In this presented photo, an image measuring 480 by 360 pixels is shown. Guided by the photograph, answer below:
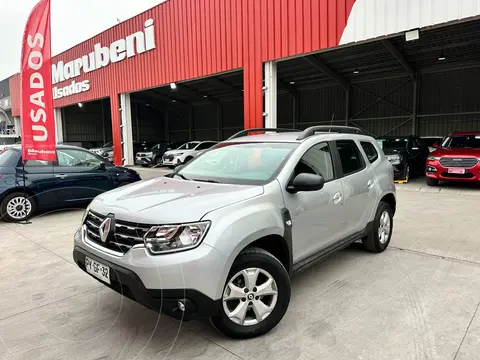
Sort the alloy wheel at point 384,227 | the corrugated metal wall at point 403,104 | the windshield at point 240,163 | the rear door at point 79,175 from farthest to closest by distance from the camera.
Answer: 1. the corrugated metal wall at point 403,104
2. the rear door at point 79,175
3. the alloy wheel at point 384,227
4. the windshield at point 240,163

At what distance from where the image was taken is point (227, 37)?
39.5 ft

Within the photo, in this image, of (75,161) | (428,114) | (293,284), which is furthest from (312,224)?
(428,114)

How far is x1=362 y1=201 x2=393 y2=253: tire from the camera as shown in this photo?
4.21 metres

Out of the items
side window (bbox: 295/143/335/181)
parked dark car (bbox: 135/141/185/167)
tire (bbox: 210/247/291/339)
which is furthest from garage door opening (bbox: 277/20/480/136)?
tire (bbox: 210/247/291/339)

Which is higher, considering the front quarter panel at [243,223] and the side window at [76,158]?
the side window at [76,158]

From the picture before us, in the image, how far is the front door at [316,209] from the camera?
296 centimetres

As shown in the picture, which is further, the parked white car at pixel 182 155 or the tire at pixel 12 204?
the parked white car at pixel 182 155

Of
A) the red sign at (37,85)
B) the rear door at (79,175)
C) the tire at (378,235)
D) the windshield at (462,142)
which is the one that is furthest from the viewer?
the windshield at (462,142)

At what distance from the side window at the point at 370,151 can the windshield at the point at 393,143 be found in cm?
834

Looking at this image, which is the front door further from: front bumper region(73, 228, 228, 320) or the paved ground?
front bumper region(73, 228, 228, 320)

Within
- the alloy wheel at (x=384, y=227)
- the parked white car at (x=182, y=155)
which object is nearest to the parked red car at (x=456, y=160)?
the alloy wheel at (x=384, y=227)

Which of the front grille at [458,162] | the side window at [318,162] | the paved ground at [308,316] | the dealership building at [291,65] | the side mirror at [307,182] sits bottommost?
the paved ground at [308,316]

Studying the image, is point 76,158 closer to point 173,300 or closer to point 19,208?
point 19,208

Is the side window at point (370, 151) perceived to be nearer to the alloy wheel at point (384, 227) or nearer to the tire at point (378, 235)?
the tire at point (378, 235)
